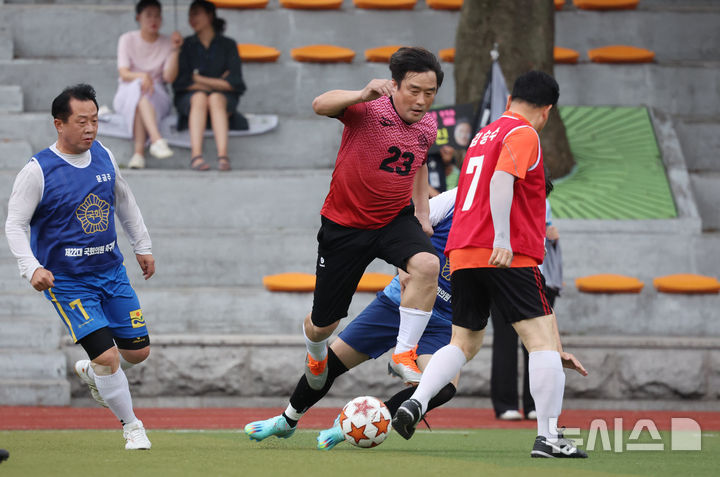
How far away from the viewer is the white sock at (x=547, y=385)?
6676 mm

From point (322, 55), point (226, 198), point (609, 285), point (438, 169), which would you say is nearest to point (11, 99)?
point (226, 198)

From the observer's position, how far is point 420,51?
718 centimetres

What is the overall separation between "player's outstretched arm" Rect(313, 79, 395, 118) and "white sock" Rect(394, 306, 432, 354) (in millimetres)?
1304

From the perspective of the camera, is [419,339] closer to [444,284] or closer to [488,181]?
[444,284]

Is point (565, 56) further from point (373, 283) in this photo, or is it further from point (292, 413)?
point (292, 413)

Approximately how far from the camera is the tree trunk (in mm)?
14625

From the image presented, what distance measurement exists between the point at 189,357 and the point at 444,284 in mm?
4531

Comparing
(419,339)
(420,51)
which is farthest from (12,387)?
(420,51)

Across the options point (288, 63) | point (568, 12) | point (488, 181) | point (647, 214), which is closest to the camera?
point (488, 181)

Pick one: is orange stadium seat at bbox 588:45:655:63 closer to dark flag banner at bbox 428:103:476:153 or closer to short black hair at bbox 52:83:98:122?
dark flag banner at bbox 428:103:476:153

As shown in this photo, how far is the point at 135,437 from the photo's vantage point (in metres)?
7.69

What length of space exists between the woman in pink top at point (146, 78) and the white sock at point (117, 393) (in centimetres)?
717

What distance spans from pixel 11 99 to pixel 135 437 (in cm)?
900

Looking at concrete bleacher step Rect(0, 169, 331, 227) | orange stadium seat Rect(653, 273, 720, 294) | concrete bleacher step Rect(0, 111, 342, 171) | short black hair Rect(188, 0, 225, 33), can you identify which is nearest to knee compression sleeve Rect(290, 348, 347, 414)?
orange stadium seat Rect(653, 273, 720, 294)
